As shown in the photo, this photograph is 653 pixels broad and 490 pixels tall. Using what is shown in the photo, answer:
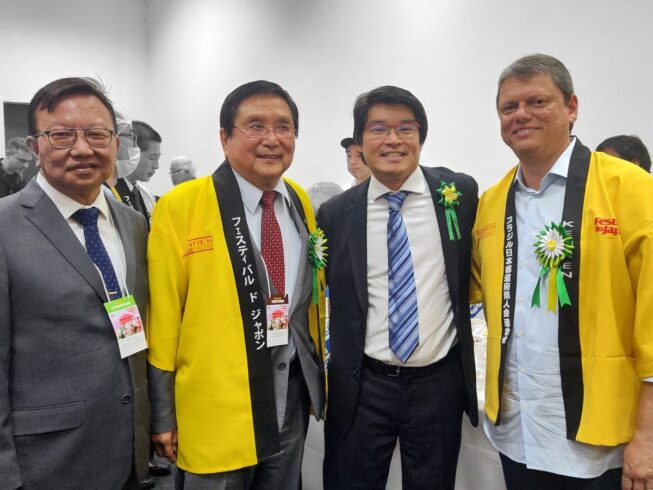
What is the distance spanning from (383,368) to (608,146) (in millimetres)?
2246

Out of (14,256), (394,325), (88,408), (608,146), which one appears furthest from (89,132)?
(608,146)

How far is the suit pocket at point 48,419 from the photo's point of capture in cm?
125

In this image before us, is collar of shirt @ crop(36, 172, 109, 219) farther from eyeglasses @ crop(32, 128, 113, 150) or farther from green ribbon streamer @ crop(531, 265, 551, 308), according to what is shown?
green ribbon streamer @ crop(531, 265, 551, 308)

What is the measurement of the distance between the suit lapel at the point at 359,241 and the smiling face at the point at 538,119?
0.58m

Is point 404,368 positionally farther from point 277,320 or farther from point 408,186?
point 408,186

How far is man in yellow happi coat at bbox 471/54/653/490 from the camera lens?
137 cm

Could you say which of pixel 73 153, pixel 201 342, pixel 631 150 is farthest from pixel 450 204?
pixel 631 150

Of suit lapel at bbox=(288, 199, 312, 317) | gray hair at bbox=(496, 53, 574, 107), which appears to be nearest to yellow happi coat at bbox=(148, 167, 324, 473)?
suit lapel at bbox=(288, 199, 312, 317)

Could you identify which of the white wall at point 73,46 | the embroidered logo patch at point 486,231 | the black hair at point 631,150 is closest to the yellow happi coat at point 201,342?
the embroidered logo patch at point 486,231

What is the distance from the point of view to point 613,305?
4.54ft

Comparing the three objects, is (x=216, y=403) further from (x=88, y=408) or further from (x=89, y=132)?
(x=89, y=132)

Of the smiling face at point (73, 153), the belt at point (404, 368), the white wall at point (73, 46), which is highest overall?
the white wall at point (73, 46)

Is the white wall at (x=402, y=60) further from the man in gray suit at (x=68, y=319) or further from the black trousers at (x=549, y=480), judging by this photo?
the man in gray suit at (x=68, y=319)

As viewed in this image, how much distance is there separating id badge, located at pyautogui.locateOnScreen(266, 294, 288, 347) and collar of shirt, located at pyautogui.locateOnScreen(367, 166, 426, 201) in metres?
0.55
